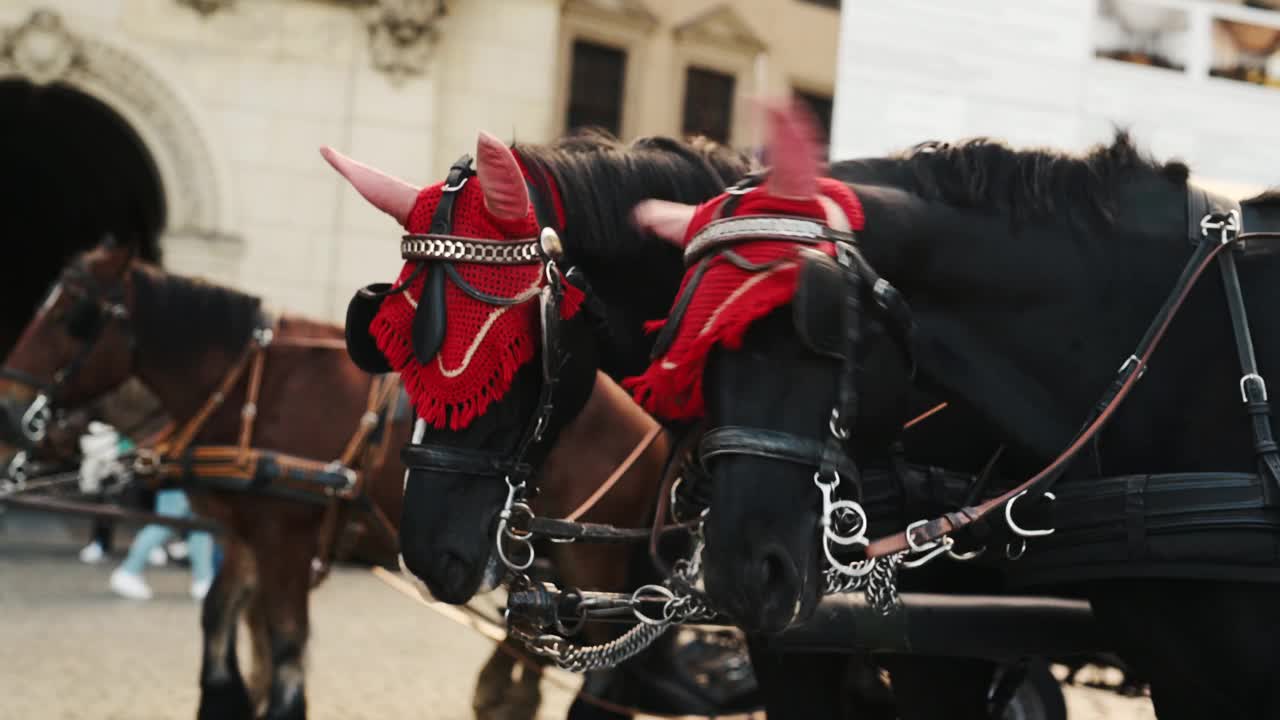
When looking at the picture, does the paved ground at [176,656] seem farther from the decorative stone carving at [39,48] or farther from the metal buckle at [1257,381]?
the decorative stone carving at [39,48]

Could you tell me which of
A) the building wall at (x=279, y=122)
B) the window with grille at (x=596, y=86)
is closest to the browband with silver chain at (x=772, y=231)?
the building wall at (x=279, y=122)

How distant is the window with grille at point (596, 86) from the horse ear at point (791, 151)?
1317 centimetres

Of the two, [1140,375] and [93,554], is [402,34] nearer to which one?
[93,554]

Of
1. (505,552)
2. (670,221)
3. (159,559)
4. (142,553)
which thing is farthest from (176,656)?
(670,221)

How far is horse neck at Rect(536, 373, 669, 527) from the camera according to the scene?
150 inches

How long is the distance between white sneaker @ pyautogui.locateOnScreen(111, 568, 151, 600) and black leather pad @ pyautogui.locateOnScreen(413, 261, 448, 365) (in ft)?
27.6

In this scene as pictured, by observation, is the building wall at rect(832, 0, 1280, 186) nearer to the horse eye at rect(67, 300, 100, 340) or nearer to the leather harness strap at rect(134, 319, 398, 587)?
the leather harness strap at rect(134, 319, 398, 587)

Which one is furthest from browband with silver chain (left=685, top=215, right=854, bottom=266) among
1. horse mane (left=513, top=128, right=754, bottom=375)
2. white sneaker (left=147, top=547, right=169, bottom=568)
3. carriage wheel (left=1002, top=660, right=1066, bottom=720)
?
white sneaker (left=147, top=547, right=169, bottom=568)

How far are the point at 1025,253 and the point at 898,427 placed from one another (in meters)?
0.42

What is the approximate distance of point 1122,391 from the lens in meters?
2.48

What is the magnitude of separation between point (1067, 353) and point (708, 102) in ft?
45.9

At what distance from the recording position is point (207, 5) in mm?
12852

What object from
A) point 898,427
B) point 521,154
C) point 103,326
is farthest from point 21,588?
point 898,427

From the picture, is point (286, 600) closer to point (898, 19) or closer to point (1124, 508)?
point (1124, 508)
